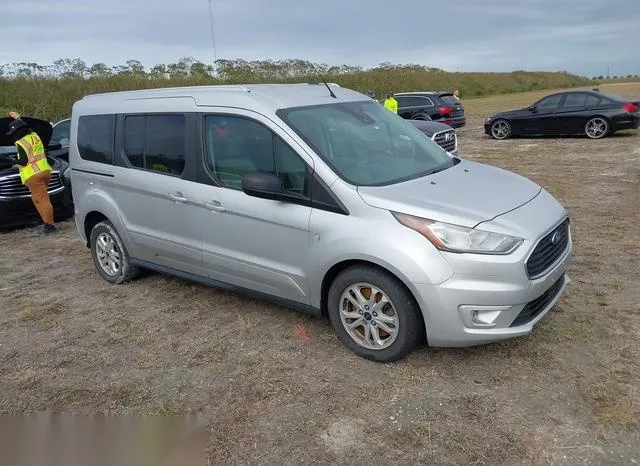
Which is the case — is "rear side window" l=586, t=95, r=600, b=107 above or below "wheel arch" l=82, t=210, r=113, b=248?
above

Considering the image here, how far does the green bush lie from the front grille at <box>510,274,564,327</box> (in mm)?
23126

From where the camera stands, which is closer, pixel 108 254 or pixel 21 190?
pixel 108 254

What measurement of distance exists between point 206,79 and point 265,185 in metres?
27.5

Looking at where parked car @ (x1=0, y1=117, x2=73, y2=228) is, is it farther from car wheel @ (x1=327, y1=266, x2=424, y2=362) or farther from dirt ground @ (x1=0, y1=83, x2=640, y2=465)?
car wheel @ (x1=327, y1=266, x2=424, y2=362)

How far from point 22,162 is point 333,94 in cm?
525

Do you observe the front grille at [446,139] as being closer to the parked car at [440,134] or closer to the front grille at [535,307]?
the parked car at [440,134]

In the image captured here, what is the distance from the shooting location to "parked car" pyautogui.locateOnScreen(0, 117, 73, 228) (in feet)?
27.9

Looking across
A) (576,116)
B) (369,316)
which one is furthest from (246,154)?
(576,116)

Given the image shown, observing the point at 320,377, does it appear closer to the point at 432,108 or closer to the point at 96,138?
the point at 96,138

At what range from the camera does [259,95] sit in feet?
14.7

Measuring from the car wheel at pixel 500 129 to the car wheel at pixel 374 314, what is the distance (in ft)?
51.1

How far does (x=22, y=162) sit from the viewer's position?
316 inches

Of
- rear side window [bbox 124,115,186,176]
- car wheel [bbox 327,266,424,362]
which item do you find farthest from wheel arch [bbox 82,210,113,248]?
car wheel [bbox 327,266,424,362]

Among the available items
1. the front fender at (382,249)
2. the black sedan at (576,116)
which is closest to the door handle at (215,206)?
the front fender at (382,249)
